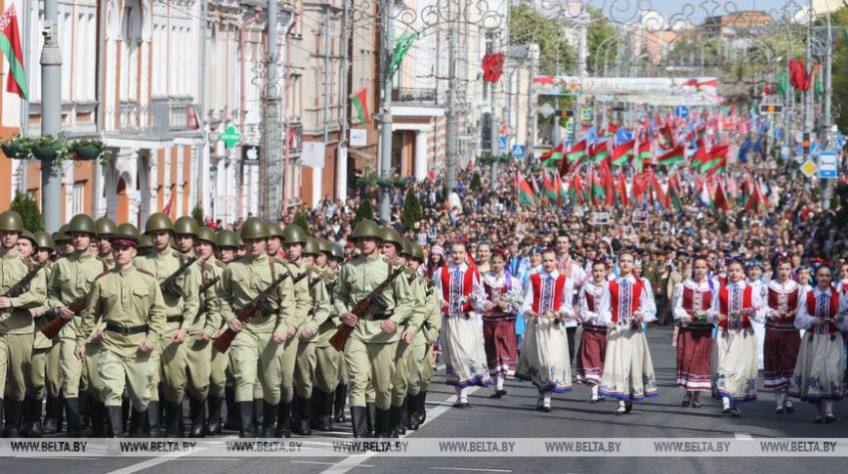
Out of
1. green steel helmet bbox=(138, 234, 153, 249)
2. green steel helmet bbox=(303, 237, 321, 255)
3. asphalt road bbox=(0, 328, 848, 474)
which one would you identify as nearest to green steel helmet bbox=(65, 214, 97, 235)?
green steel helmet bbox=(138, 234, 153, 249)

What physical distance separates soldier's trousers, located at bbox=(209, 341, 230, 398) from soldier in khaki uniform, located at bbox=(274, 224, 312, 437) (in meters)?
0.49

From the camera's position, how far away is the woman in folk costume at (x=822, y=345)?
65.8ft

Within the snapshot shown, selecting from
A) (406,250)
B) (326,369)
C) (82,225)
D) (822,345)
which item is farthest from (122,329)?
(822,345)

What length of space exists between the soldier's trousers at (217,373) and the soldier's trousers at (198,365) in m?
0.07

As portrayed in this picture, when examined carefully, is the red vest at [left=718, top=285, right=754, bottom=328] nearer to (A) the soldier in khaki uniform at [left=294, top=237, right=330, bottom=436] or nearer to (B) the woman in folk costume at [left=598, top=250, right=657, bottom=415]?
(B) the woman in folk costume at [left=598, top=250, right=657, bottom=415]

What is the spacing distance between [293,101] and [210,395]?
45733 millimetres

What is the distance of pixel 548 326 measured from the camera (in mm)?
21156

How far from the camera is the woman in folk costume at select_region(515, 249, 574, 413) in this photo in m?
20.9

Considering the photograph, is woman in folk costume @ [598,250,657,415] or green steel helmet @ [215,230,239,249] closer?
green steel helmet @ [215,230,239,249]

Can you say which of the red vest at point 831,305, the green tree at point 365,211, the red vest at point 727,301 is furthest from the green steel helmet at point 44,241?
the green tree at point 365,211

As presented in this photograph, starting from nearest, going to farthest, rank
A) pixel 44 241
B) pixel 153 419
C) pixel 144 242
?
pixel 153 419
pixel 144 242
pixel 44 241

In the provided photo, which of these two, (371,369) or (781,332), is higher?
(371,369)

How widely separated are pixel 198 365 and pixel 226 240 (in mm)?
1408

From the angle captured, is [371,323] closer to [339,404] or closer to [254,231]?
[254,231]
